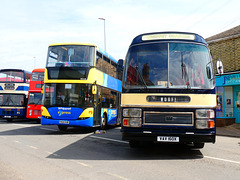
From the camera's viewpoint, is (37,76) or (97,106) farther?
(37,76)

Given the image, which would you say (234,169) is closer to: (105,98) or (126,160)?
(126,160)

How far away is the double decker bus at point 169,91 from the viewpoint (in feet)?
22.5

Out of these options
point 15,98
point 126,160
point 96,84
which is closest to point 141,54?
point 126,160

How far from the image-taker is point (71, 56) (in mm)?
13188

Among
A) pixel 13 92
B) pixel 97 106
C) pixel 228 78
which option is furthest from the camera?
pixel 13 92

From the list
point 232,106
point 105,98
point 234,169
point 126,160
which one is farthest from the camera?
point 232,106

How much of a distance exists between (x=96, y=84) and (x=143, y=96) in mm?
6569

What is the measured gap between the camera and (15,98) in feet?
75.6

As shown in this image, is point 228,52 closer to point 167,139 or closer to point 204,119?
point 204,119

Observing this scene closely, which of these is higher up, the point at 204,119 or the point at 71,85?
the point at 71,85

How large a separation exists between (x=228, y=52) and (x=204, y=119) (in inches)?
593

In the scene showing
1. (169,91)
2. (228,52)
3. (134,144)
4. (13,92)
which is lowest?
(134,144)

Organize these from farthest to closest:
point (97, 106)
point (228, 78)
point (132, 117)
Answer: point (228, 78) → point (97, 106) → point (132, 117)

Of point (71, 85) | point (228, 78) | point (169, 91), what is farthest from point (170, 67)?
point (228, 78)
